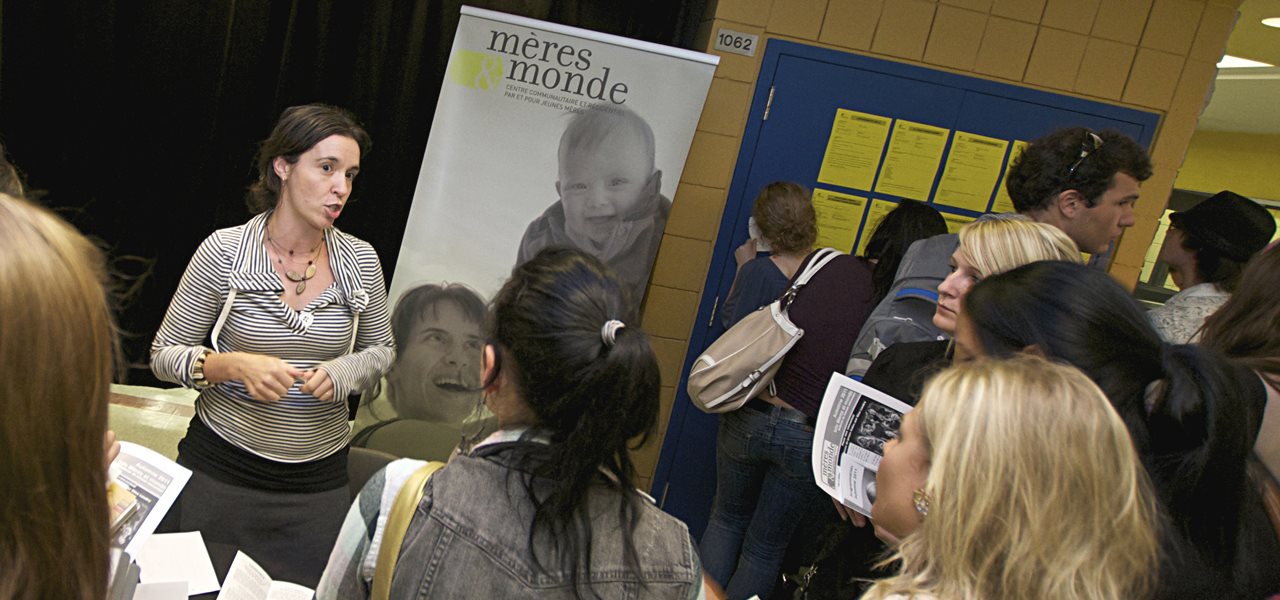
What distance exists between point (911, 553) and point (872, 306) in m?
1.59

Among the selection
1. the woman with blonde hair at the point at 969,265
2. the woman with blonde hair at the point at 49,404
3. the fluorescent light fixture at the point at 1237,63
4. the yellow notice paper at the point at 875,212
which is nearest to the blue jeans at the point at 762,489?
the woman with blonde hair at the point at 969,265

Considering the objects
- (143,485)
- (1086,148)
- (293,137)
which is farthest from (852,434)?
(293,137)

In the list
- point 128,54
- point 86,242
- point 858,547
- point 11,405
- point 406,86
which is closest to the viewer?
point 11,405

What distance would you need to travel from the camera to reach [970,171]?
3414 millimetres

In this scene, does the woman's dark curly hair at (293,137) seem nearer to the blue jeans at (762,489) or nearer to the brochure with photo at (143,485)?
the brochure with photo at (143,485)

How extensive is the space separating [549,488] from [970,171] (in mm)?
2958

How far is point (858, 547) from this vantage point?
62.2 inches

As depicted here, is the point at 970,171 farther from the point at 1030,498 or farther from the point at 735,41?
the point at 1030,498

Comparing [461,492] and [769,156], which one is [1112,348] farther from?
[769,156]

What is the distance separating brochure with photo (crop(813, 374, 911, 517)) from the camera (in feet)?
4.99

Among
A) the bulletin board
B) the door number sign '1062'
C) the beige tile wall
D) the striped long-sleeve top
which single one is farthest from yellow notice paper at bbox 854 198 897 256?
the striped long-sleeve top

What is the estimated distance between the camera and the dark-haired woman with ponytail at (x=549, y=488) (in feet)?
3.28

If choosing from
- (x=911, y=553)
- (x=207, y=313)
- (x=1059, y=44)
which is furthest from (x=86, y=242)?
(x=1059, y=44)

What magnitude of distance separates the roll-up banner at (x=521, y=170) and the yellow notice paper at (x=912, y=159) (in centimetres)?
98
